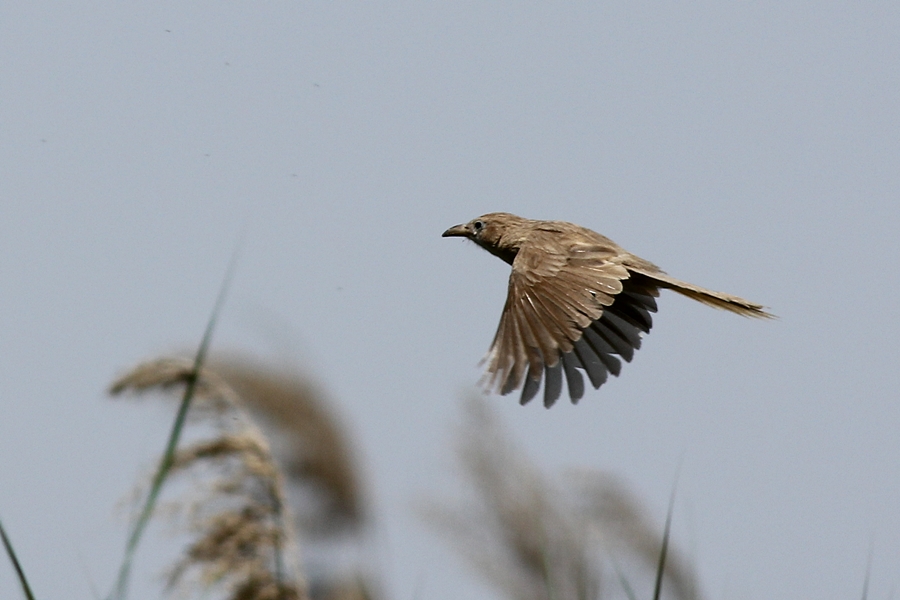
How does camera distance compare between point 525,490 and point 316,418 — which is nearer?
point 316,418

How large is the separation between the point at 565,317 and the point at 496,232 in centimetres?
159

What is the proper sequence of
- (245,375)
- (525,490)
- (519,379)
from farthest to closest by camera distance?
(525,490) < (245,375) < (519,379)

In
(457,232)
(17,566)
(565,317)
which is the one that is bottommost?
(17,566)

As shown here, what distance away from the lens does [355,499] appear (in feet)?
14.4

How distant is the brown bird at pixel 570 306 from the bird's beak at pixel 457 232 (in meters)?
0.35

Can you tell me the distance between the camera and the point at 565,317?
4.35 m

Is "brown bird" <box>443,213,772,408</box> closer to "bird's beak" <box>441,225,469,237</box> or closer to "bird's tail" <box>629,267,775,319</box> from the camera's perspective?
"bird's tail" <box>629,267,775,319</box>

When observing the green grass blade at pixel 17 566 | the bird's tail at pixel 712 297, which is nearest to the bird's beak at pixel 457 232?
the bird's tail at pixel 712 297

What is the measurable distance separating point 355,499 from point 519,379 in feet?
2.77

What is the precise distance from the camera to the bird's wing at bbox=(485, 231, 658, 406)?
4117 mm

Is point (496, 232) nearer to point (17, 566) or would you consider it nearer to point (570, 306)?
point (570, 306)

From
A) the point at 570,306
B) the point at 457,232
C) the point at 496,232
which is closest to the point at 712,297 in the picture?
the point at 570,306

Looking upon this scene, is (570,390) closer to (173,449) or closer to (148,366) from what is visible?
(148,366)

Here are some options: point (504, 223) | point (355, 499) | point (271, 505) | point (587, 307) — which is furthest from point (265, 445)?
point (504, 223)
